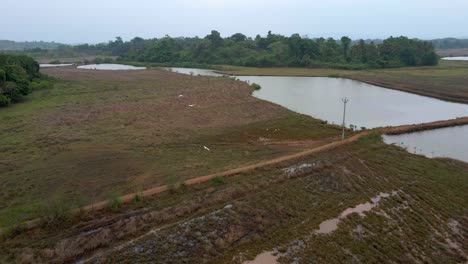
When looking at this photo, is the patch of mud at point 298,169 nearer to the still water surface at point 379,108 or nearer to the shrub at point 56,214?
the still water surface at point 379,108

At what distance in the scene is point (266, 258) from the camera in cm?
898

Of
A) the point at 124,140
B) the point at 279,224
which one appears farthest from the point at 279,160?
the point at 124,140

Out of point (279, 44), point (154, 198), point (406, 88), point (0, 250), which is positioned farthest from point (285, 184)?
point (279, 44)

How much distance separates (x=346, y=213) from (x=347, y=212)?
10 cm

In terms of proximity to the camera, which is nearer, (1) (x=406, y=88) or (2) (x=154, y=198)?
(2) (x=154, y=198)

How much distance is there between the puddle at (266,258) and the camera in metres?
8.85

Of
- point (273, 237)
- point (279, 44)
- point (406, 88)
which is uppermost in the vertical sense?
point (279, 44)

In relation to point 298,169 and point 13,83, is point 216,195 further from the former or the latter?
point 13,83

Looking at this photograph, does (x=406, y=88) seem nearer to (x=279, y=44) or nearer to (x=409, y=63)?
(x=409, y=63)

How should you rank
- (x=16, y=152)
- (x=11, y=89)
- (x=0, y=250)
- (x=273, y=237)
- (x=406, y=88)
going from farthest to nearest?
(x=406, y=88)
(x=11, y=89)
(x=16, y=152)
(x=273, y=237)
(x=0, y=250)

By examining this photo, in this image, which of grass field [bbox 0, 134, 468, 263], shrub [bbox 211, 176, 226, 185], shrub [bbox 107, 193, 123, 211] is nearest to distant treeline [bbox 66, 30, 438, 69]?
grass field [bbox 0, 134, 468, 263]

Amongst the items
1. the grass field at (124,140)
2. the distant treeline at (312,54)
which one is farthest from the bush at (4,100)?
the distant treeline at (312,54)

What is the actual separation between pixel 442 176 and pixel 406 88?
86.1ft

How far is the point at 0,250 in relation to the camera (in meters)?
8.73
